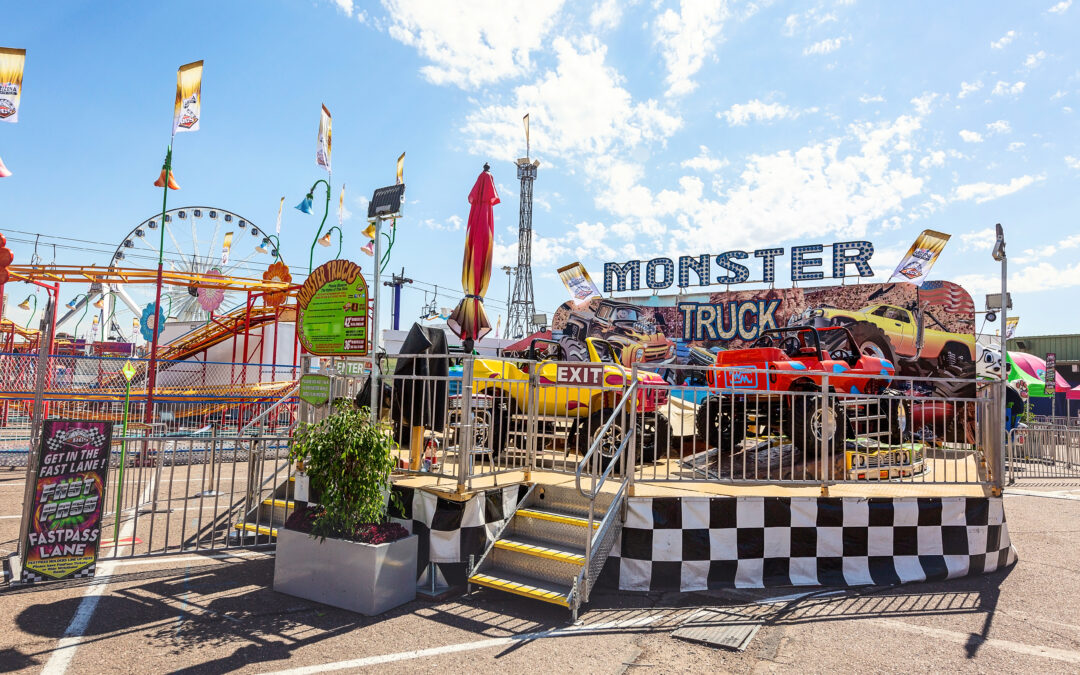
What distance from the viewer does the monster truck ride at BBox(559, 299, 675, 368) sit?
73.5ft

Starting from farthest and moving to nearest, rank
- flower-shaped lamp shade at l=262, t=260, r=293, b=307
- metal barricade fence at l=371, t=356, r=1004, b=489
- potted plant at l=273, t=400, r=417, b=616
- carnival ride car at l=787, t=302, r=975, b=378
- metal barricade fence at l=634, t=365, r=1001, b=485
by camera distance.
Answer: flower-shaped lamp shade at l=262, t=260, r=293, b=307, carnival ride car at l=787, t=302, r=975, b=378, metal barricade fence at l=634, t=365, r=1001, b=485, metal barricade fence at l=371, t=356, r=1004, b=489, potted plant at l=273, t=400, r=417, b=616

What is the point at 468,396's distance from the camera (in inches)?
203

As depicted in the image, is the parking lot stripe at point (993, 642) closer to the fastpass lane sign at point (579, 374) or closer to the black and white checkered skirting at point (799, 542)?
the black and white checkered skirting at point (799, 542)

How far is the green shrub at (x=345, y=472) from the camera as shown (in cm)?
488

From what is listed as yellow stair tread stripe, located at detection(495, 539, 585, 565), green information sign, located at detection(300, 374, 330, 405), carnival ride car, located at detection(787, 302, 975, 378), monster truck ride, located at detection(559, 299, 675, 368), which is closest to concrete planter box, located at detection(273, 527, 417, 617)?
yellow stair tread stripe, located at detection(495, 539, 585, 565)

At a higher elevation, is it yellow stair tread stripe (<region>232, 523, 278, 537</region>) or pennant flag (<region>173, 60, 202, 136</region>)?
pennant flag (<region>173, 60, 202, 136</region>)

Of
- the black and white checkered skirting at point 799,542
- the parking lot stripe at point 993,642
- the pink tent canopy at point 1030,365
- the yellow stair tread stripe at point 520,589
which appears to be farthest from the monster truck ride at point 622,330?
the parking lot stripe at point 993,642

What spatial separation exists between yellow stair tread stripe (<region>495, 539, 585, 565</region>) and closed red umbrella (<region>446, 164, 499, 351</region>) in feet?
7.52

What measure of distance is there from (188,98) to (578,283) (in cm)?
1477

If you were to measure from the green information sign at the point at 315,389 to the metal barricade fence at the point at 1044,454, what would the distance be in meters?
13.8

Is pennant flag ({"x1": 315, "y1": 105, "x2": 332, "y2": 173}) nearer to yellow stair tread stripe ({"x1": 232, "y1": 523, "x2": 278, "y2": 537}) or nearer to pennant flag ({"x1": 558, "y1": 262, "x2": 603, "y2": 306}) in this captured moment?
yellow stair tread stripe ({"x1": 232, "y1": 523, "x2": 278, "y2": 537})

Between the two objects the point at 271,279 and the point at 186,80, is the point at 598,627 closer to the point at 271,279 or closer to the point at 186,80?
the point at 186,80

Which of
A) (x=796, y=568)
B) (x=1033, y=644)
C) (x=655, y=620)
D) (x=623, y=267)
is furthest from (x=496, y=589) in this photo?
(x=623, y=267)

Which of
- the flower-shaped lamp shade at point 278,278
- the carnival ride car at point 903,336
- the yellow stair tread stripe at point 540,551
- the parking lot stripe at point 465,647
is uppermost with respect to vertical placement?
the flower-shaped lamp shade at point 278,278
